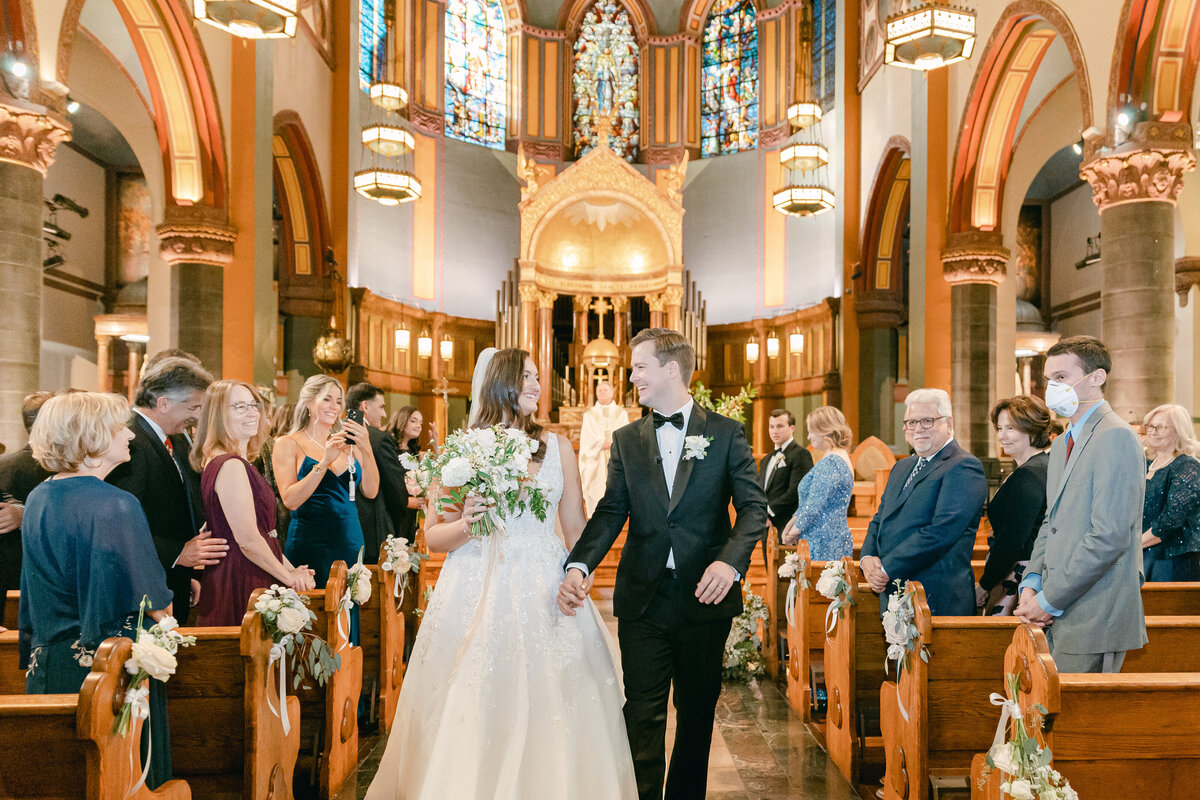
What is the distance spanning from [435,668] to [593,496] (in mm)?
8196

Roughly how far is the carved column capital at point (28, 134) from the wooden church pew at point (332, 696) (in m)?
4.51

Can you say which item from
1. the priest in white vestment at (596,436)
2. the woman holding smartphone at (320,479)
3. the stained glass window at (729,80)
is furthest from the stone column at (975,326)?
the woman holding smartphone at (320,479)

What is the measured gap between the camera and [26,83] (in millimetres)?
6344

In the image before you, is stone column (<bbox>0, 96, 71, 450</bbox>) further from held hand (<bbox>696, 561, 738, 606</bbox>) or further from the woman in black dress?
the woman in black dress

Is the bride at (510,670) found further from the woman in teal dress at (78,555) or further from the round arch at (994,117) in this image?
the round arch at (994,117)

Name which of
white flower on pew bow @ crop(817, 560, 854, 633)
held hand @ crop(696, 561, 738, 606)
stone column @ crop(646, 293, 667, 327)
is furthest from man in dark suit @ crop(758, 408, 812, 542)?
stone column @ crop(646, 293, 667, 327)

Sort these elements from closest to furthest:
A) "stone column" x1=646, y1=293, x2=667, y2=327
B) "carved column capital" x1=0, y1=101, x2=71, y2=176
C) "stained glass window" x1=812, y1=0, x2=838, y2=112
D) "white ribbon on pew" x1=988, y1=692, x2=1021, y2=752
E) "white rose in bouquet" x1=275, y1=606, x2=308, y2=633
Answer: "white ribbon on pew" x1=988, y1=692, x2=1021, y2=752, "white rose in bouquet" x1=275, y1=606, x2=308, y2=633, "carved column capital" x1=0, y1=101, x2=71, y2=176, "stained glass window" x1=812, y1=0, x2=838, y2=112, "stone column" x1=646, y1=293, x2=667, y2=327

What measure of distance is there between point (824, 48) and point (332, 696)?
1575cm

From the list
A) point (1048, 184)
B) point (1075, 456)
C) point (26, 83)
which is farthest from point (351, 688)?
point (1048, 184)

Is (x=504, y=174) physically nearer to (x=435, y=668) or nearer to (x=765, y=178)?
(x=765, y=178)

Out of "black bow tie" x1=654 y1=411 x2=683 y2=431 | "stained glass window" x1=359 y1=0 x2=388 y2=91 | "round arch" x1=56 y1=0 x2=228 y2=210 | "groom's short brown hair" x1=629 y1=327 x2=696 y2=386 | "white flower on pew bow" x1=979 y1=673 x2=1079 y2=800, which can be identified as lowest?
"white flower on pew bow" x1=979 y1=673 x2=1079 y2=800

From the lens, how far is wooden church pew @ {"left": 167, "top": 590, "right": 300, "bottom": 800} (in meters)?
2.78

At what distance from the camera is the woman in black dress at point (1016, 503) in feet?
11.9

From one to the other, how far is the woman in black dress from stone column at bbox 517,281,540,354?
12538mm
